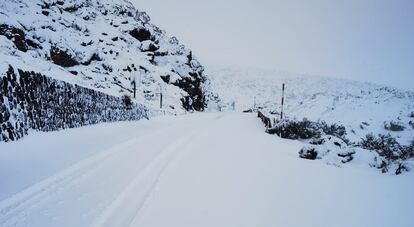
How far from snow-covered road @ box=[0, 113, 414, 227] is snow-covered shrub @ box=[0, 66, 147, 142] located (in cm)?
65

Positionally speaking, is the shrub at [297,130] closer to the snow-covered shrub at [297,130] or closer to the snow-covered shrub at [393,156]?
the snow-covered shrub at [297,130]

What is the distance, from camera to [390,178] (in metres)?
7.23

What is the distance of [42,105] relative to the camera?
10211mm

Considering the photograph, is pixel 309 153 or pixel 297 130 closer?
pixel 309 153

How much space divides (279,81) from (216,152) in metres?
187

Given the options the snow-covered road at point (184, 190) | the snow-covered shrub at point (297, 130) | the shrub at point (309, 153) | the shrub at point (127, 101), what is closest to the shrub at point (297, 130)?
the snow-covered shrub at point (297, 130)

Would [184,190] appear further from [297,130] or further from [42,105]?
[297,130]

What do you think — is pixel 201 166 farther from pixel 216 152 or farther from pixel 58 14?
pixel 58 14

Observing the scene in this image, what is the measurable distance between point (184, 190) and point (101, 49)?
1635 inches

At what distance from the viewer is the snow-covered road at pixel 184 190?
14.3 feet

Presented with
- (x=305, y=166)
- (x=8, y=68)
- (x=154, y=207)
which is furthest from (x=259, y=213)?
(x=8, y=68)

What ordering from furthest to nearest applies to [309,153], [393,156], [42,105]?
[393,156]
[42,105]
[309,153]

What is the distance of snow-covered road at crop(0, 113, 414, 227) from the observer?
4344mm

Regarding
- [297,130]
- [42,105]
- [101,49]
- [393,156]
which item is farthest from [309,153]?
[101,49]
